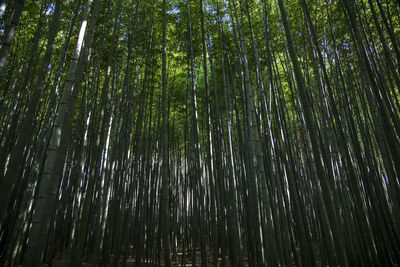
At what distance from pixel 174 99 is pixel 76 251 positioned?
18.8 feet

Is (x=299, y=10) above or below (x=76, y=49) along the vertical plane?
above

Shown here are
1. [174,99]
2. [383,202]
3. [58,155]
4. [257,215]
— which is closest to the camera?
[58,155]

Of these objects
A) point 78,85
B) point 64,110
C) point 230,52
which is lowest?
point 64,110

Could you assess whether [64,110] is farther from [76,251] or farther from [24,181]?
[24,181]

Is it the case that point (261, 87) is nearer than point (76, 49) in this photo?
No

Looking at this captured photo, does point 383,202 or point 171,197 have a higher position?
point 171,197

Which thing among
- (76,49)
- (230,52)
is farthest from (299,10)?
(76,49)

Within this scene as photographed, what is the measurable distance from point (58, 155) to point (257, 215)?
2.29 metres

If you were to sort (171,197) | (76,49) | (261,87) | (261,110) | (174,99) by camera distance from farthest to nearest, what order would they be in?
(171,197)
(174,99)
(261,110)
(261,87)
(76,49)

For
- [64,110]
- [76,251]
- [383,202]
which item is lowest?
[76,251]

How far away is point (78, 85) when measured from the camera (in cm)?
196

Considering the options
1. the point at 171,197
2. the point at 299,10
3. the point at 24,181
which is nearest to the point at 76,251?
the point at 24,181

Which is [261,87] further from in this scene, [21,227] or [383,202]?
[21,227]

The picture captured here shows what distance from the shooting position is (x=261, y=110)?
15.7 feet
